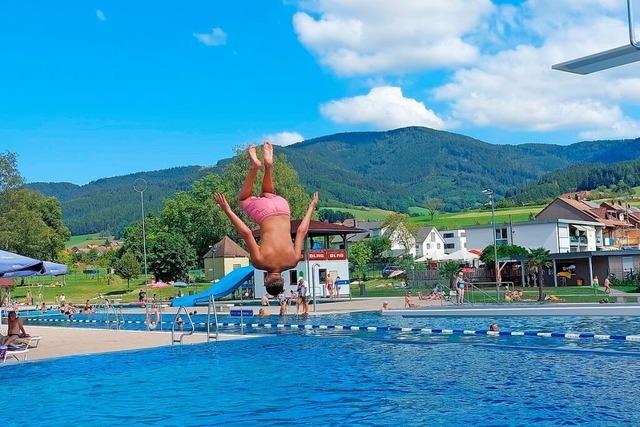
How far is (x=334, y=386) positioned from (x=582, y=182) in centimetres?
19557

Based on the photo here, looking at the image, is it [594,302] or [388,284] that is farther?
[388,284]

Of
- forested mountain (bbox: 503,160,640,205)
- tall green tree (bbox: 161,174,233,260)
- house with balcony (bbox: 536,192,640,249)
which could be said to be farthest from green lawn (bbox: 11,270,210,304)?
forested mountain (bbox: 503,160,640,205)

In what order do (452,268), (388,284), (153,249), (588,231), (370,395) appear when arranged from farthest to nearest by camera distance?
1. (588,231)
2. (153,249)
3. (388,284)
4. (452,268)
5. (370,395)

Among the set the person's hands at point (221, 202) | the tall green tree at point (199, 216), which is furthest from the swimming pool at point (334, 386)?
the tall green tree at point (199, 216)

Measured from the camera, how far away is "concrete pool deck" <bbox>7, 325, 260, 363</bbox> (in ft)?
63.4

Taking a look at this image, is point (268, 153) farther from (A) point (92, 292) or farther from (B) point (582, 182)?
(B) point (582, 182)

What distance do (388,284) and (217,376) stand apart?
149ft

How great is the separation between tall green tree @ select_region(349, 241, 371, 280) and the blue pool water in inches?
2158

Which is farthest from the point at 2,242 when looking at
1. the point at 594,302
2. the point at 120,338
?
the point at 594,302

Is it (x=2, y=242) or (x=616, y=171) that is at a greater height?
(x=616, y=171)

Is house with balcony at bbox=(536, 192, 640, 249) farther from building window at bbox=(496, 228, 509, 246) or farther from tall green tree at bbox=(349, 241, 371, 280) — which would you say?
tall green tree at bbox=(349, 241, 371, 280)

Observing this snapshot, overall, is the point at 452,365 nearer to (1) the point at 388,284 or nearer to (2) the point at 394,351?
(2) the point at 394,351

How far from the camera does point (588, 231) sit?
232 ft

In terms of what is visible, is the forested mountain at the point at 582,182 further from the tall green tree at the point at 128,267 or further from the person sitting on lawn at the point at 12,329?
the person sitting on lawn at the point at 12,329
